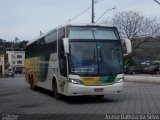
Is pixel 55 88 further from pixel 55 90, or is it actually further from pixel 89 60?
pixel 89 60

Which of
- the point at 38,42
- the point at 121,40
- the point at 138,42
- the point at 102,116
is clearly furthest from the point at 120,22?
the point at 102,116

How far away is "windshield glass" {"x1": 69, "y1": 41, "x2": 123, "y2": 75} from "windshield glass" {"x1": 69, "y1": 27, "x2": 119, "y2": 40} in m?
0.32

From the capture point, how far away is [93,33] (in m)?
18.9

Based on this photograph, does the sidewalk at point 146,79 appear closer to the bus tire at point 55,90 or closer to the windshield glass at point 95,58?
the bus tire at point 55,90

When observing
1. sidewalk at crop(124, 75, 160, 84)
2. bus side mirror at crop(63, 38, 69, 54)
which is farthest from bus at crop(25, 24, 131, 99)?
sidewalk at crop(124, 75, 160, 84)

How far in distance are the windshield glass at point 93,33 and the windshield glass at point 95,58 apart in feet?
1.04

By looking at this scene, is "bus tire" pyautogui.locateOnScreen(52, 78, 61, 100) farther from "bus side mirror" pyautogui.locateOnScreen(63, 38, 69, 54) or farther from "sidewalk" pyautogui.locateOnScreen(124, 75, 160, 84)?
"sidewalk" pyautogui.locateOnScreen(124, 75, 160, 84)

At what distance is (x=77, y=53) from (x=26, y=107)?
2.99 m

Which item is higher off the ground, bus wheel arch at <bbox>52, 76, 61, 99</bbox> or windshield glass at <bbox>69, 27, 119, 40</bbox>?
windshield glass at <bbox>69, 27, 119, 40</bbox>

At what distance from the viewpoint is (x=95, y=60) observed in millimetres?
18344

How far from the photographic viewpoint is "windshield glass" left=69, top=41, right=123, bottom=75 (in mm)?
18172

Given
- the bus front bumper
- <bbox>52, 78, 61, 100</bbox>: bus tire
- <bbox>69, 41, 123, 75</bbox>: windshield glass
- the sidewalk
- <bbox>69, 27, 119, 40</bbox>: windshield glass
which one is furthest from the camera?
the sidewalk

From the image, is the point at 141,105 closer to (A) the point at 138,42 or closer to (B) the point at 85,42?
(B) the point at 85,42

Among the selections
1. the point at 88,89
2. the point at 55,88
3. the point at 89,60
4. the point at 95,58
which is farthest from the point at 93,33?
the point at 55,88
